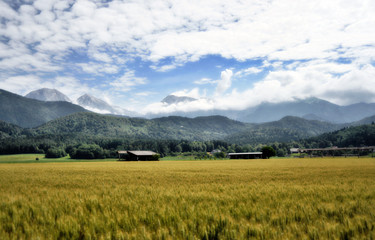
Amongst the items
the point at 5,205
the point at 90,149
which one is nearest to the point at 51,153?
the point at 90,149

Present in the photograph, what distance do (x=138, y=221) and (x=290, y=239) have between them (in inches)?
161

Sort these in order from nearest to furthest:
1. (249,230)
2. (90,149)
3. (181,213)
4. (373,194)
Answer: (249,230) < (181,213) < (373,194) < (90,149)

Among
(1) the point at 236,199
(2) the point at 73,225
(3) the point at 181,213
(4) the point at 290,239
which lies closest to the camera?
(4) the point at 290,239

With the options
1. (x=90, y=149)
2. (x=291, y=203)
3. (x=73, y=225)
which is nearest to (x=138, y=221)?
(x=73, y=225)

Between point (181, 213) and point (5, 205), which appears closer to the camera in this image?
point (181, 213)

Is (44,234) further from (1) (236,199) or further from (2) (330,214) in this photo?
(2) (330,214)

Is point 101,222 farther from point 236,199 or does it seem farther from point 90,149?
point 90,149

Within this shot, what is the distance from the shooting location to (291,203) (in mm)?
8633

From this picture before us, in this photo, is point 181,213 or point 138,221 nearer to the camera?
point 138,221

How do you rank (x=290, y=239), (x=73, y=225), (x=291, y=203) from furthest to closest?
(x=291, y=203) < (x=73, y=225) < (x=290, y=239)

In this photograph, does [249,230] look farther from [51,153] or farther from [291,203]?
[51,153]

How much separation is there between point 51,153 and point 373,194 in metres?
205


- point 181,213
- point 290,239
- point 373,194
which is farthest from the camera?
point 373,194

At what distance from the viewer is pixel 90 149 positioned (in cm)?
17012
